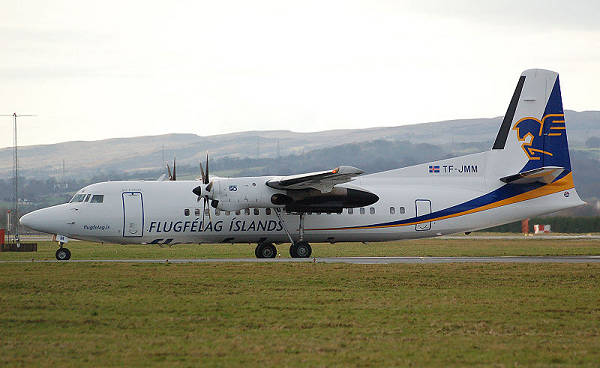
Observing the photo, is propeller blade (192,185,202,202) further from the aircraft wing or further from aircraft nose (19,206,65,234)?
aircraft nose (19,206,65,234)

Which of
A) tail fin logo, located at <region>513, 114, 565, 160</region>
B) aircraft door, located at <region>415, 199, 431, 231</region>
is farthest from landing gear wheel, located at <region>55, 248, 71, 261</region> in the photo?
tail fin logo, located at <region>513, 114, 565, 160</region>

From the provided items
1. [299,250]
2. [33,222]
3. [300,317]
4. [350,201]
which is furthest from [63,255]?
[300,317]

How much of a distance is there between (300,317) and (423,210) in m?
17.2

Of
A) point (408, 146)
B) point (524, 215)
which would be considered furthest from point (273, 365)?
point (408, 146)

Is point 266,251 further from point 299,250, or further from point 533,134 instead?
point 533,134

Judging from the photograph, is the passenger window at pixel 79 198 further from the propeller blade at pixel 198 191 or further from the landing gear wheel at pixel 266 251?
the landing gear wheel at pixel 266 251

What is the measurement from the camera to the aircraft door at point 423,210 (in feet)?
106

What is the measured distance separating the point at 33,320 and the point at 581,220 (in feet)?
201

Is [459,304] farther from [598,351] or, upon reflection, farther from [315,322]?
[598,351]

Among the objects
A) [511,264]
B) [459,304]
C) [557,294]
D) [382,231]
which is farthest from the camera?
[382,231]

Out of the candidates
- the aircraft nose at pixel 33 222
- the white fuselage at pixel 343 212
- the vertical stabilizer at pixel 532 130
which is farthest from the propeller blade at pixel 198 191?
the vertical stabilizer at pixel 532 130

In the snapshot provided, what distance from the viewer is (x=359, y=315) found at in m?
16.1

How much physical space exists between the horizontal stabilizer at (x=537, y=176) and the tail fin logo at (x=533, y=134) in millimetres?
1241

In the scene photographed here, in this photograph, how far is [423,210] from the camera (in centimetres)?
3244
